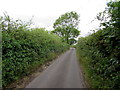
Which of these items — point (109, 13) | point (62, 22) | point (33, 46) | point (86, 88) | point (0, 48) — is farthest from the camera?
point (62, 22)

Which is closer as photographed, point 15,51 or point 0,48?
point 0,48

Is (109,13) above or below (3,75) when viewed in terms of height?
above

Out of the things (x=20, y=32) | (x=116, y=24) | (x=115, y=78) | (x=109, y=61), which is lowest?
(x=115, y=78)

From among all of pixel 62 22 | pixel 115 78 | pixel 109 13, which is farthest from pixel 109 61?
pixel 62 22

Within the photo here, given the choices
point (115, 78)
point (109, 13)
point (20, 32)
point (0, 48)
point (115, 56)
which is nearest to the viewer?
point (115, 78)

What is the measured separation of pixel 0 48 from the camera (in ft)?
11.2

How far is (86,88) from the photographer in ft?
12.4

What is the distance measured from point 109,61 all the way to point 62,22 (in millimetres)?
33965

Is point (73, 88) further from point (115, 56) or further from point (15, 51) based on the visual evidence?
point (15, 51)

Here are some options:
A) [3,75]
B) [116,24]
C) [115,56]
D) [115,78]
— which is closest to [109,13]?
[116,24]

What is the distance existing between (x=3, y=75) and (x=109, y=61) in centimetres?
353

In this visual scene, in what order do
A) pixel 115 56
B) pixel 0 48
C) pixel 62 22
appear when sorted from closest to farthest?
pixel 115 56 < pixel 0 48 < pixel 62 22

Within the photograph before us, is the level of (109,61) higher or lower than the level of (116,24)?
lower

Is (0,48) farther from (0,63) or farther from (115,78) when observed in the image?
(115,78)
